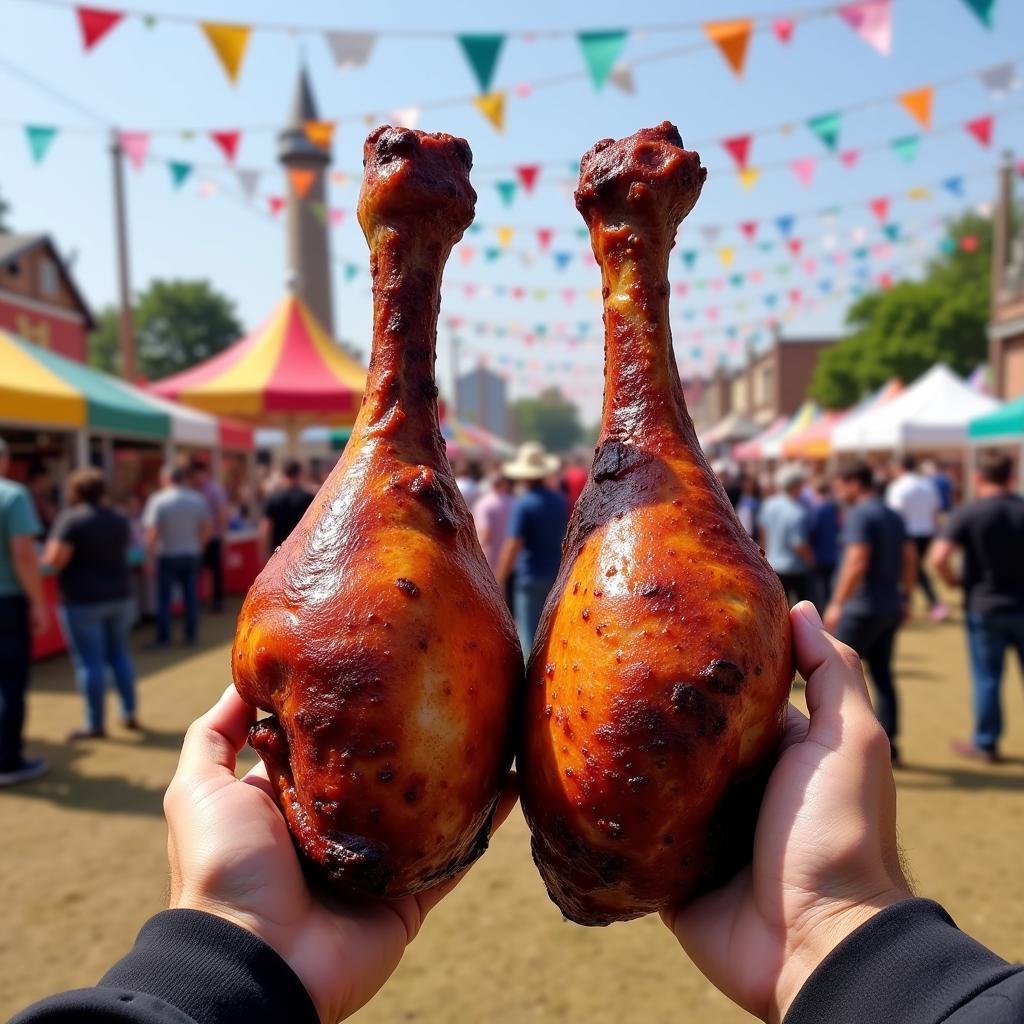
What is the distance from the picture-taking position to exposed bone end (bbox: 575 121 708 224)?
150 centimetres

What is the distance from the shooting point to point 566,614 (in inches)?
56.3

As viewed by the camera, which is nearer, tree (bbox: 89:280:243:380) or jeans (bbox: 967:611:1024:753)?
jeans (bbox: 967:611:1024:753)

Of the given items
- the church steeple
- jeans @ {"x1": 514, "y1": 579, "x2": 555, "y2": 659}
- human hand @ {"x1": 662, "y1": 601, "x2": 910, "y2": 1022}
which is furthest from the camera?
the church steeple

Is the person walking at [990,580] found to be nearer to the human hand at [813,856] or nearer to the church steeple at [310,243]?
the human hand at [813,856]

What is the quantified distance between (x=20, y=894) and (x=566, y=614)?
15.4 ft

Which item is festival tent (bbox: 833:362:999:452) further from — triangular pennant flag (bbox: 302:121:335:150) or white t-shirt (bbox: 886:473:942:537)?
triangular pennant flag (bbox: 302:121:335:150)

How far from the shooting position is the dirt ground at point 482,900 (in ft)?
12.2

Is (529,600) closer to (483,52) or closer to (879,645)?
(879,645)

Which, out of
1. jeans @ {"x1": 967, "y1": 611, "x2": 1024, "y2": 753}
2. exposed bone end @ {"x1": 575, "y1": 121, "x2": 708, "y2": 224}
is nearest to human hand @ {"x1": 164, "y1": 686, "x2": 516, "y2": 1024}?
exposed bone end @ {"x1": 575, "y1": 121, "x2": 708, "y2": 224}

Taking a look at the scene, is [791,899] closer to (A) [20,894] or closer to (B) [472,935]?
(B) [472,935]

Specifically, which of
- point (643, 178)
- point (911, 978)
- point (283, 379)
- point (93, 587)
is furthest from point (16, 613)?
point (283, 379)

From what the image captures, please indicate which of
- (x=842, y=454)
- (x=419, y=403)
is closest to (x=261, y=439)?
(x=842, y=454)

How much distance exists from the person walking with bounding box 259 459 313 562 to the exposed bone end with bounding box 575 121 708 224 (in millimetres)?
7985

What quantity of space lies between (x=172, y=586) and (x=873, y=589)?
849 cm
